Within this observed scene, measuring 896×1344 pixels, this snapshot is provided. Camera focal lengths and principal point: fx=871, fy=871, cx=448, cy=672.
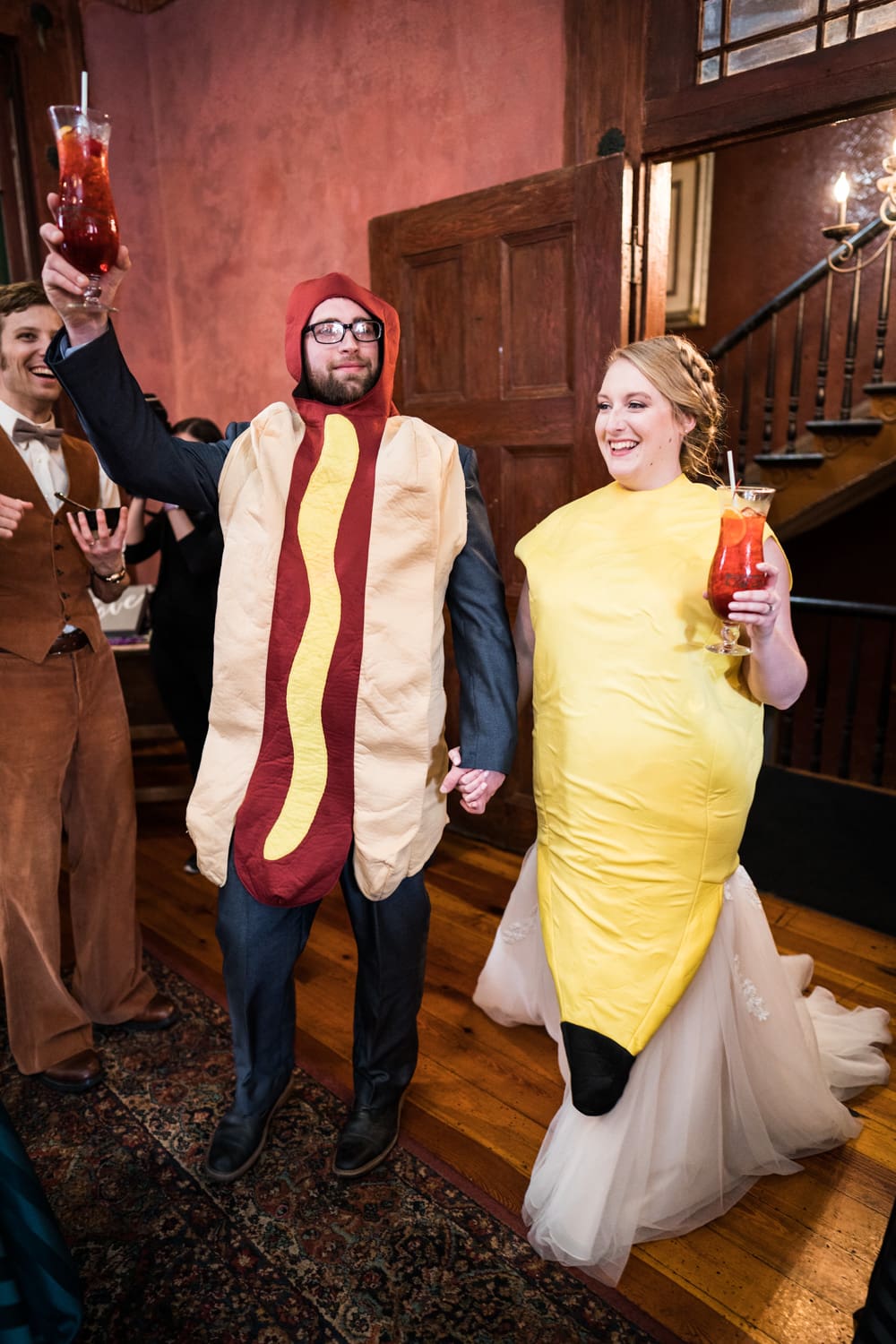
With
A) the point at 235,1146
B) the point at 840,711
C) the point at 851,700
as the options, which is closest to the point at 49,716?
the point at 235,1146

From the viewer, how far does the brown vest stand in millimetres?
1833

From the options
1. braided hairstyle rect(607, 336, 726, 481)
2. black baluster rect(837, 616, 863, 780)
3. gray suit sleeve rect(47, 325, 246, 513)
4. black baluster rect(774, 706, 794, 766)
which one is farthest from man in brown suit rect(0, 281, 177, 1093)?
black baluster rect(774, 706, 794, 766)

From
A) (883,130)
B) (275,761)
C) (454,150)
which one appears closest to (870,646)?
(883,130)

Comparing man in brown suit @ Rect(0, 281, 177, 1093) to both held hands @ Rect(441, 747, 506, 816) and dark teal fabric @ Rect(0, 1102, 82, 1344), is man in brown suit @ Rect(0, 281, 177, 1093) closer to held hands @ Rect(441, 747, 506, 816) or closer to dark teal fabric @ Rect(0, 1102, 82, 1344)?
dark teal fabric @ Rect(0, 1102, 82, 1344)

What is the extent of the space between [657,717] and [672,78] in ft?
6.12

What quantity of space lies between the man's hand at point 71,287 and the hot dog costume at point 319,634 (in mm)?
187

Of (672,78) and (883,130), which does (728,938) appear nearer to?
(672,78)

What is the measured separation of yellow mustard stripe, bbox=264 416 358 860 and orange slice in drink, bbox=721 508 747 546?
62cm

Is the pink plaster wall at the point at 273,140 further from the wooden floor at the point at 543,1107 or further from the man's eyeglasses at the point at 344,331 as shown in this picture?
the wooden floor at the point at 543,1107

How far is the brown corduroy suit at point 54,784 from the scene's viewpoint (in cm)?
187

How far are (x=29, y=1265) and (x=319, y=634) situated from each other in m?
1.02

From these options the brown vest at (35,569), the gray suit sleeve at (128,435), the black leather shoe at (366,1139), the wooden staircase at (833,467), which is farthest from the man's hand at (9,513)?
the wooden staircase at (833,467)

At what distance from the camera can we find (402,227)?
114 inches

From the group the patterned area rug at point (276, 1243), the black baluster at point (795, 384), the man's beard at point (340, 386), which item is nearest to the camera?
the patterned area rug at point (276, 1243)
